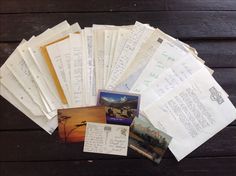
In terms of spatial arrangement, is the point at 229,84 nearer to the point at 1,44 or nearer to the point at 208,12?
the point at 208,12

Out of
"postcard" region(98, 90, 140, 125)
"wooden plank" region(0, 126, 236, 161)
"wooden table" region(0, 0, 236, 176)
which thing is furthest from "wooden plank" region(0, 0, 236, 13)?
"wooden plank" region(0, 126, 236, 161)

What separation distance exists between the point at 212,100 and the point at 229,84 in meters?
0.09

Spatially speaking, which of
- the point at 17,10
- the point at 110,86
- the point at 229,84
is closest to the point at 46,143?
the point at 110,86

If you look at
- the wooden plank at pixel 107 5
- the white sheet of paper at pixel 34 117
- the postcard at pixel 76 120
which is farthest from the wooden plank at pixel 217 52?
the white sheet of paper at pixel 34 117

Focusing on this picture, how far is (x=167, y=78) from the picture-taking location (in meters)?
1.08

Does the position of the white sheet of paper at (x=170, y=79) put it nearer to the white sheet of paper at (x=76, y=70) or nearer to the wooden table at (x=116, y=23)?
the wooden table at (x=116, y=23)

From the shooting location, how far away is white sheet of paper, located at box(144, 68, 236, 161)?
103 cm

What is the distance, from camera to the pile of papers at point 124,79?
1.04m

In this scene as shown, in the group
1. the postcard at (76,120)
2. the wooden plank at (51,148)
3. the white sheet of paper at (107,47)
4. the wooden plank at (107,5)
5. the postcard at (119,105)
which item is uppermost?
the wooden plank at (107,5)

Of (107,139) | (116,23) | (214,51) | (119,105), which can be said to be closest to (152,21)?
(116,23)

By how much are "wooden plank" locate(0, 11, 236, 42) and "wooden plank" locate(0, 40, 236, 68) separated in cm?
2

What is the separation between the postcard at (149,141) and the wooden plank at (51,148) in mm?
21

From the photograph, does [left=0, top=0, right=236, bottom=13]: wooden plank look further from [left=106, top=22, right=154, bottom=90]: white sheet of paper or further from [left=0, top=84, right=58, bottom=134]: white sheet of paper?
[left=0, top=84, right=58, bottom=134]: white sheet of paper

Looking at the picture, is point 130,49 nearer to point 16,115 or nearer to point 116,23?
point 116,23
